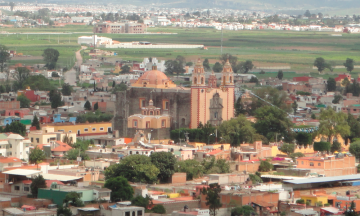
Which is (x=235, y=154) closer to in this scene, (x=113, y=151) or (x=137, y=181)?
(x=113, y=151)

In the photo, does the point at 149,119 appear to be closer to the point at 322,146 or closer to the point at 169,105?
the point at 169,105

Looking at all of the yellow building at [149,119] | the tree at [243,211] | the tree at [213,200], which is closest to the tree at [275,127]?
the yellow building at [149,119]

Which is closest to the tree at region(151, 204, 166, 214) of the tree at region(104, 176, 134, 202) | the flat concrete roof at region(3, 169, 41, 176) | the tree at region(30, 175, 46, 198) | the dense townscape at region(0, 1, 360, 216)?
the dense townscape at region(0, 1, 360, 216)

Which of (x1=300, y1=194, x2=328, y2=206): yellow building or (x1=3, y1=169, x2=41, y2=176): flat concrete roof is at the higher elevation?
(x1=3, y1=169, x2=41, y2=176): flat concrete roof

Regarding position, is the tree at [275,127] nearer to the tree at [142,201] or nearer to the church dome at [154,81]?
the church dome at [154,81]

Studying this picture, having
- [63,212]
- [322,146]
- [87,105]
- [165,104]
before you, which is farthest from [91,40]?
[63,212]

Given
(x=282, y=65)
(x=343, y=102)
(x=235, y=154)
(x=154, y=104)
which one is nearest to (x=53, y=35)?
(x=282, y=65)

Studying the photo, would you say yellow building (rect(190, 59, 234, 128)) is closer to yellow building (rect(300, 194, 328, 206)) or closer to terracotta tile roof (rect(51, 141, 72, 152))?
terracotta tile roof (rect(51, 141, 72, 152))
